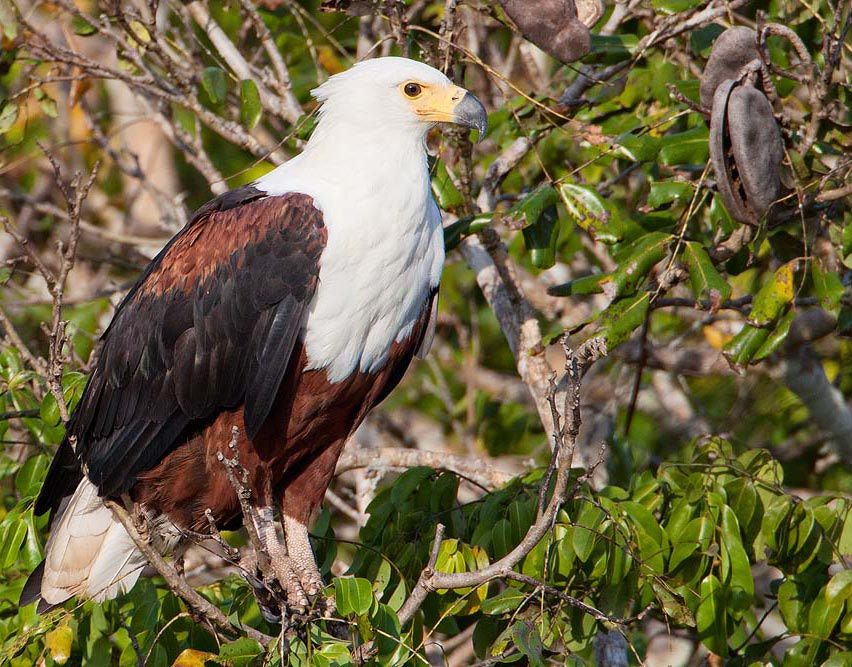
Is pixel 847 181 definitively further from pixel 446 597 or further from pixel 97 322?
pixel 97 322

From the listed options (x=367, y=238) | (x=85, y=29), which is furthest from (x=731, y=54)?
(x=85, y=29)

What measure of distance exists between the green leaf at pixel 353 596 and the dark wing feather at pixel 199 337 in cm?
84

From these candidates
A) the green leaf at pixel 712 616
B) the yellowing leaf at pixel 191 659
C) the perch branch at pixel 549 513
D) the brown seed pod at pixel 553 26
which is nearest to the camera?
the perch branch at pixel 549 513

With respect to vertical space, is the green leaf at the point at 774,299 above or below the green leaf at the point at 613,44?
below

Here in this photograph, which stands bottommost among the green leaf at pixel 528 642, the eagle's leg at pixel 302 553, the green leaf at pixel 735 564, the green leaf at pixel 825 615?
the green leaf at pixel 825 615

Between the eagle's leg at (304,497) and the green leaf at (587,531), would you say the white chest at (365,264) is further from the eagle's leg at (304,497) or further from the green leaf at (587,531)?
the green leaf at (587,531)

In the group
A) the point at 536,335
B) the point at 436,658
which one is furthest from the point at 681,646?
the point at 536,335

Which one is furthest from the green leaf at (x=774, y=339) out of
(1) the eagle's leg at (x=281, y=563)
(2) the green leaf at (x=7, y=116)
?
(2) the green leaf at (x=7, y=116)

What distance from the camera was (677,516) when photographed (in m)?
3.18

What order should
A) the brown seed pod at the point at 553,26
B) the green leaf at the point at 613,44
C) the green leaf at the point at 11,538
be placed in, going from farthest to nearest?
the green leaf at the point at 613,44 < the brown seed pod at the point at 553,26 < the green leaf at the point at 11,538

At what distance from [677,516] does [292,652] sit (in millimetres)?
1225

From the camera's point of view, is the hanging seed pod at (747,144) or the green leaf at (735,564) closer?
the green leaf at (735,564)

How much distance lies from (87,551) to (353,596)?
5.49 feet

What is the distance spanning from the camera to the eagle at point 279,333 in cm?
339
